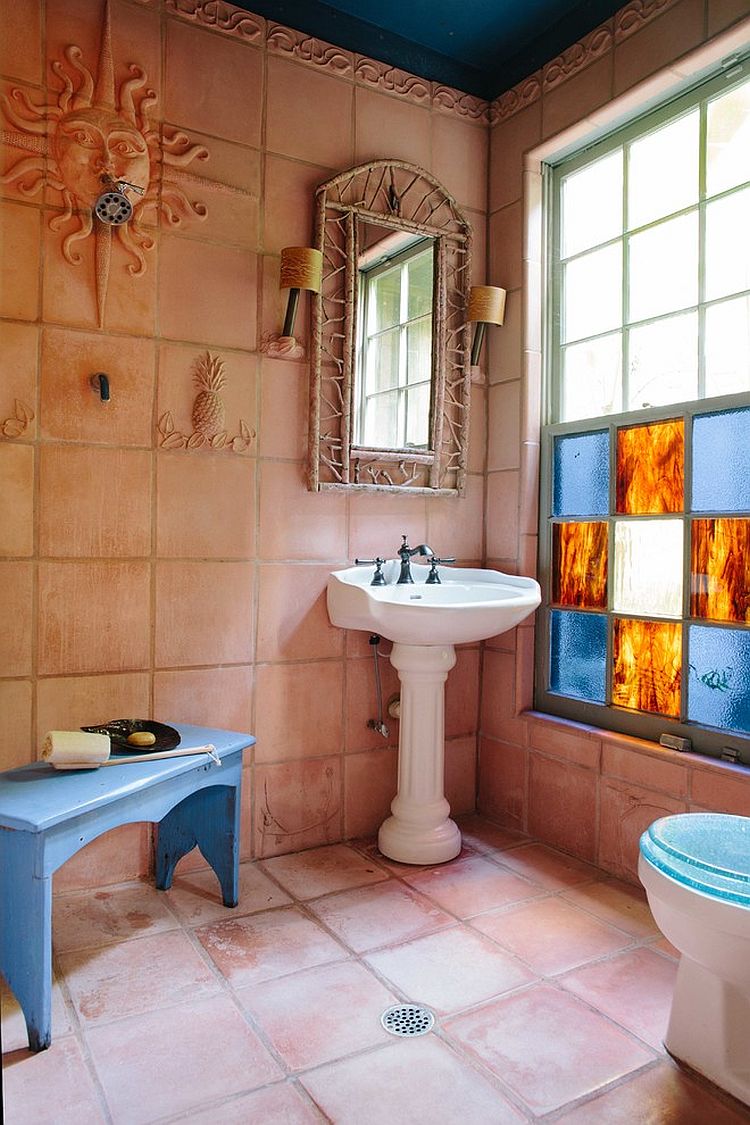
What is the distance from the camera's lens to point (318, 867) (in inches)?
94.9

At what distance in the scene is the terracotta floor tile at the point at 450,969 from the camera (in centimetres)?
175

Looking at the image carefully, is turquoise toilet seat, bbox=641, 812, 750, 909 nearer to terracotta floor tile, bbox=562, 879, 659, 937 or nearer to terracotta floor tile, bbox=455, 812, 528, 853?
terracotta floor tile, bbox=562, 879, 659, 937

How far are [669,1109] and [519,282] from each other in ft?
7.61

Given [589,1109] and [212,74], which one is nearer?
[589,1109]

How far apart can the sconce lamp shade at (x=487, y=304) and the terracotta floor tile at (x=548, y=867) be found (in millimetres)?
1738

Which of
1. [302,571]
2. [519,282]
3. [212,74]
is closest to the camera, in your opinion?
[212,74]

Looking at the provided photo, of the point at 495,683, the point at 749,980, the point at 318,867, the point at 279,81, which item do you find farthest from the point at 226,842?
the point at 279,81

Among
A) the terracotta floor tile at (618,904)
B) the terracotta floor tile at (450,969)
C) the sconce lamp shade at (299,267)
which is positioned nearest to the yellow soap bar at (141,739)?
the terracotta floor tile at (450,969)

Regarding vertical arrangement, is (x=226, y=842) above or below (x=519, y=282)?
below

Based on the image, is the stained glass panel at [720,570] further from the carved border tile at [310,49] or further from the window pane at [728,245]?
the carved border tile at [310,49]

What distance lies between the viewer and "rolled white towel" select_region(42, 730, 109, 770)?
1.78 metres

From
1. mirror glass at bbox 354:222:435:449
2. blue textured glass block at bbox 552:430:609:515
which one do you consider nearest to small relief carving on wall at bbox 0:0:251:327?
mirror glass at bbox 354:222:435:449

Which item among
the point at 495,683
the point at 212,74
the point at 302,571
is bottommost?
the point at 495,683

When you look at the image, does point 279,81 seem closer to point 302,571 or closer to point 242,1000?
point 302,571
